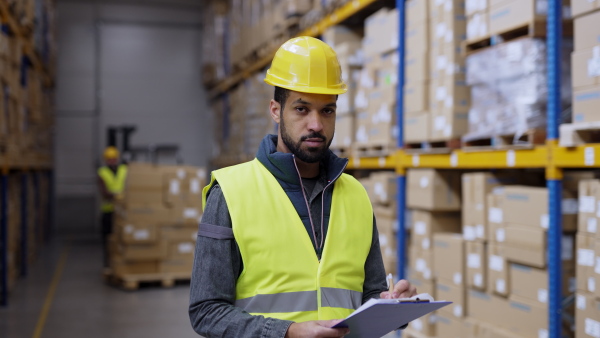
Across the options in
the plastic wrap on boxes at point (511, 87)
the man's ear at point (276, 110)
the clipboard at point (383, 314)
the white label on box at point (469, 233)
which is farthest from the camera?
the white label on box at point (469, 233)

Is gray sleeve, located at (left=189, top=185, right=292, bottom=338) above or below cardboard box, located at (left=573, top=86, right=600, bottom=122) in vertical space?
below

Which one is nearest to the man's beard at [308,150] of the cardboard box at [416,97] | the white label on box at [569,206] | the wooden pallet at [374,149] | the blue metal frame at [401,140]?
the white label on box at [569,206]

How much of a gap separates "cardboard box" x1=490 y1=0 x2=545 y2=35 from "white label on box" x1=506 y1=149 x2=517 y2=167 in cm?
84

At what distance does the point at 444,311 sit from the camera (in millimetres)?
4977

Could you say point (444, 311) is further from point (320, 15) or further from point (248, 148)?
point (248, 148)

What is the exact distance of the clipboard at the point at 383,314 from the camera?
5.53ft

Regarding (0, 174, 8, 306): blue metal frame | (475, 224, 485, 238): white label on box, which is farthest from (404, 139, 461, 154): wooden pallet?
(0, 174, 8, 306): blue metal frame

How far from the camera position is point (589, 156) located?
11.3 ft

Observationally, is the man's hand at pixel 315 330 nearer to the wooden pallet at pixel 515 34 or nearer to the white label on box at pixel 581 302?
the white label on box at pixel 581 302

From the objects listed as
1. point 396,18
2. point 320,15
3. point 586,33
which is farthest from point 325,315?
point 320,15

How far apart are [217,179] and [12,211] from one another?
25.3ft

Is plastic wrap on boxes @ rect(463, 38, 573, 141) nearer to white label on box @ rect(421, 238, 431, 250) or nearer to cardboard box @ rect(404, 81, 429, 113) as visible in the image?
cardboard box @ rect(404, 81, 429, 113)

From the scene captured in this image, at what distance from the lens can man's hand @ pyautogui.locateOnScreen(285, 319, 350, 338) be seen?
170 cm

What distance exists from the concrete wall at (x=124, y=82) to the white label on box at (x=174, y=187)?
697 centimetres
